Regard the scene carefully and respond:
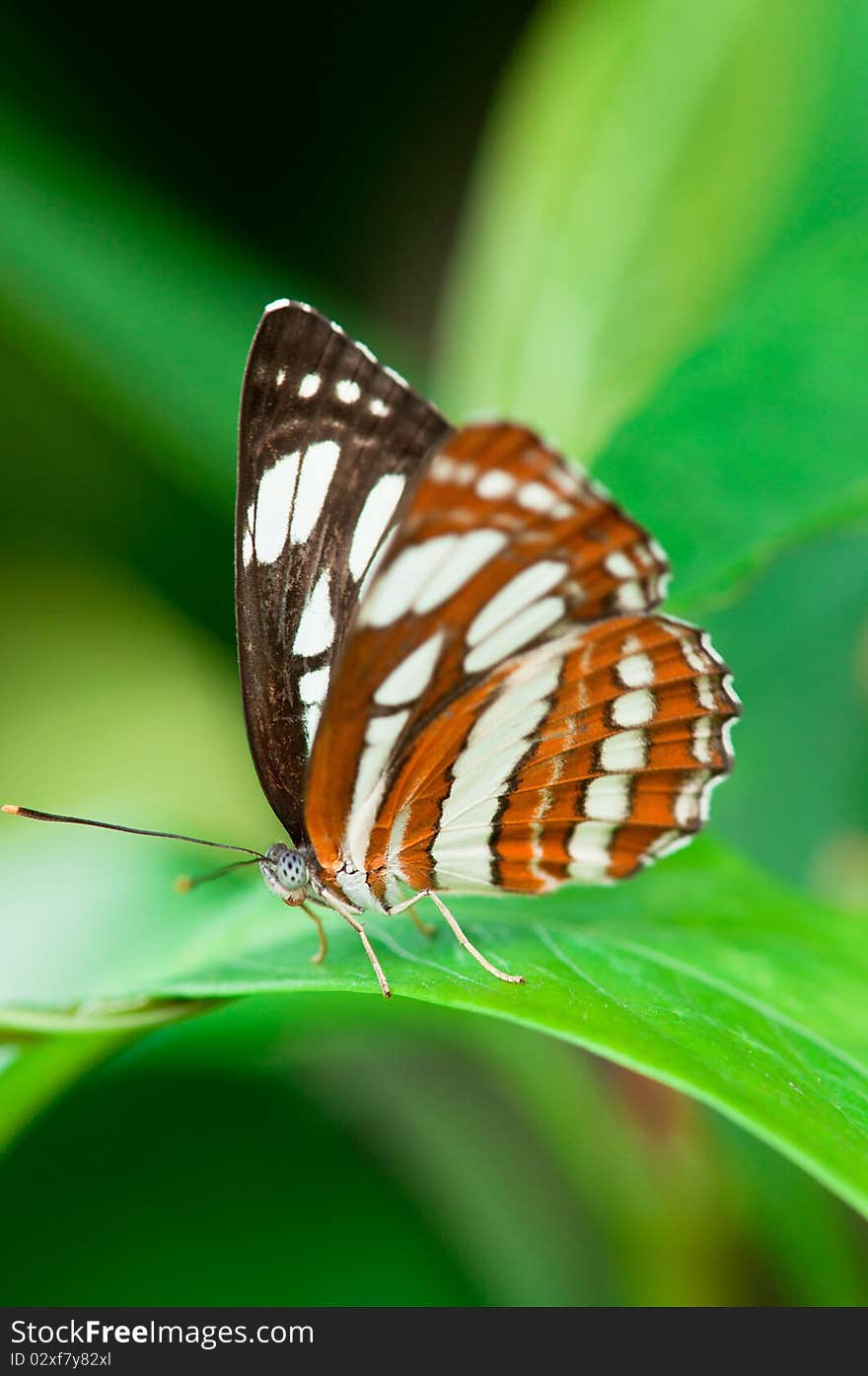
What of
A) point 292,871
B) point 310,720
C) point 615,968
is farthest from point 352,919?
point 615,968

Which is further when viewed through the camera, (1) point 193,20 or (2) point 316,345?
(1) point 193,20

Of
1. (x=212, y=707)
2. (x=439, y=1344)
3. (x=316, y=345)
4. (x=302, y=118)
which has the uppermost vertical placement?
(x=302, y=118)

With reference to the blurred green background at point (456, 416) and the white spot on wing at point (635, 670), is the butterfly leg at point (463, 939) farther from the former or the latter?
the white spot on wing at point (635, 670)

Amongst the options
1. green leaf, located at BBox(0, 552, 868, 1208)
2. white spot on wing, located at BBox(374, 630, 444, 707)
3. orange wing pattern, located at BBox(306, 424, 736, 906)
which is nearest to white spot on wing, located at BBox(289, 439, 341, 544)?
orange wing pattern, located at BBox(306, 424, 736, 906)

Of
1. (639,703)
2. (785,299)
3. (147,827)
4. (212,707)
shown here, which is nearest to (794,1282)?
(639,703)

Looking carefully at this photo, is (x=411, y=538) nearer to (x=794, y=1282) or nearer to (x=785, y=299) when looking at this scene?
(x=785, y=299)

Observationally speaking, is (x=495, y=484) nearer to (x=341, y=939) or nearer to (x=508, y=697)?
(x=508, y=697)
